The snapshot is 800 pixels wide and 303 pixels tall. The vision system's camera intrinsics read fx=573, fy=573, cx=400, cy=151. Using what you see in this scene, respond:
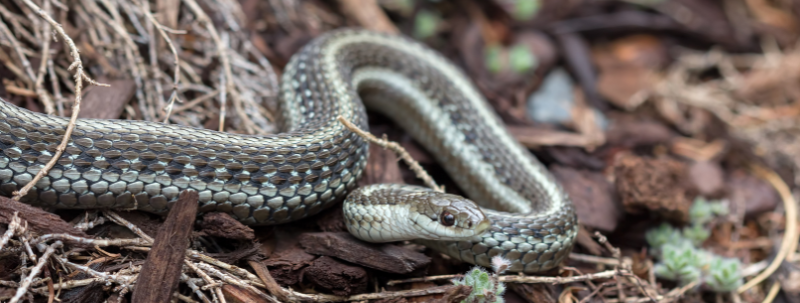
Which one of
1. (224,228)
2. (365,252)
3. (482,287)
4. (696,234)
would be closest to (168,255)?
(224,228)

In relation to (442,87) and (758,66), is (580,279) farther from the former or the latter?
(758,66)

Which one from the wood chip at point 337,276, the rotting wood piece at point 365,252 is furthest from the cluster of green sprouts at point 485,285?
the wood chip at point 337,276

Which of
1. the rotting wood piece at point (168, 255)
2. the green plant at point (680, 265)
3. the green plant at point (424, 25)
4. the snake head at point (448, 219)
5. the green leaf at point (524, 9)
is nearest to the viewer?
the rotting wood piece at point (168, 255)

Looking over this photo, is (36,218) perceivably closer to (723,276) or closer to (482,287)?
(482,287)

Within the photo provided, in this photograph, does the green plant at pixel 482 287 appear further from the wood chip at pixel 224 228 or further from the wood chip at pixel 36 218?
the wood chip at pixel 36 218

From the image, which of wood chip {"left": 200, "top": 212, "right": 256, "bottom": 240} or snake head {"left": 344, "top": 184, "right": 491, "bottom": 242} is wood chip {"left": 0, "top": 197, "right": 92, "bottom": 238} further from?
snake head {"left": 344, "top": 184, "right": 491, "bottom": 242}

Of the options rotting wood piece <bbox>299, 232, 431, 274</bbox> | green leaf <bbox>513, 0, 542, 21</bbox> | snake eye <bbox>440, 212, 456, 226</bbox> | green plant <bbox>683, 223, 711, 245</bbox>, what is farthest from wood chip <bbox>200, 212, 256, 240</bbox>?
green leaf <bbox>513, 0, 542, 21</bbox>
